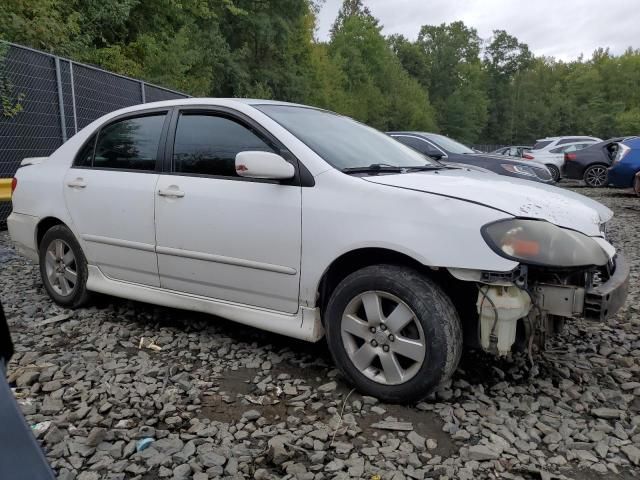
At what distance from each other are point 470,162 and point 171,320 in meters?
6.60

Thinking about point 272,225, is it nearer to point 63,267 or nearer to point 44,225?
point 63,267

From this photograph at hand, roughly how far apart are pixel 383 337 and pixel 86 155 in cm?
271

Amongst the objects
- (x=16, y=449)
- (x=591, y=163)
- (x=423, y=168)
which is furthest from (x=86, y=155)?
(x=591, y=163)

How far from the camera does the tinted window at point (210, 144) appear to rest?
3168mm

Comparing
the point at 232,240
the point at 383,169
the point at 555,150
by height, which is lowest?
the point at 232,240

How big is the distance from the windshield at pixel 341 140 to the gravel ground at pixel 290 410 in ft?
4.09

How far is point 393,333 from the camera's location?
2594mm

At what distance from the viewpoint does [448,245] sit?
244 cm

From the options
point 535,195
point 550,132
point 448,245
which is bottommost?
point 448,245

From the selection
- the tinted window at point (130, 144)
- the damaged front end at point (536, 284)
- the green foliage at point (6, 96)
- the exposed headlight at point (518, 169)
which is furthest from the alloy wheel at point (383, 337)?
the exposed headlight at point (518, 169)

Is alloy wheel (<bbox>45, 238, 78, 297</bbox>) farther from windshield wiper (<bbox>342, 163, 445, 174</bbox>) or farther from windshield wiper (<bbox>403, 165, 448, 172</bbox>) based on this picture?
windshield wiper (<bbox>403, 165, 448, 172</bbox>)

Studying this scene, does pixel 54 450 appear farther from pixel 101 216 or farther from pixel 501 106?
pixel 501 106

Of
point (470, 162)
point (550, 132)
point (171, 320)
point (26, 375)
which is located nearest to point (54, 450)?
point (26, 375)

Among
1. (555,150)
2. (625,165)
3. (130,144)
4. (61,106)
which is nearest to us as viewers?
(130,144)
